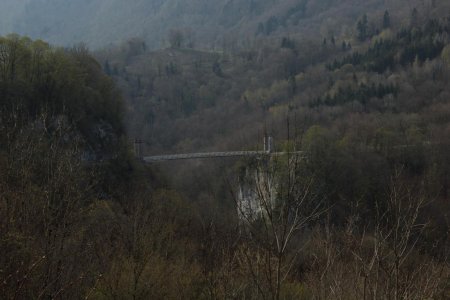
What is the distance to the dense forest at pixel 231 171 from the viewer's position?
5.34 m

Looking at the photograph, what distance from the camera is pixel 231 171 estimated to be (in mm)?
A: 42250

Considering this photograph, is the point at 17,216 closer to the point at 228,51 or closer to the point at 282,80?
the point at 282,80

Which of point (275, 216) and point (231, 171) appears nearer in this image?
point (275, 216)

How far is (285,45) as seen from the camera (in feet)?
404

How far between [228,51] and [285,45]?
27.9 metres

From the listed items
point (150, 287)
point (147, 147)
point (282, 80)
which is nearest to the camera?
point (150, 287)

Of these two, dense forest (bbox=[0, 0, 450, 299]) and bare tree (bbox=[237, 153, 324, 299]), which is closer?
bare tree (bbox=[237, 153, 324, 299])

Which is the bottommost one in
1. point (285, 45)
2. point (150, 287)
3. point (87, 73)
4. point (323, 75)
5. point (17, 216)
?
point (150, 287)

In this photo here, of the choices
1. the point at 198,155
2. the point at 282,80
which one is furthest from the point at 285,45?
the point at 198,155

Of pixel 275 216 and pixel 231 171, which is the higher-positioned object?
pixel 275 216

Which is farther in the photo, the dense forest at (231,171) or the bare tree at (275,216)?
the dense forest at (231,171)

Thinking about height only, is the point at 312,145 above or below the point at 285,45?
below

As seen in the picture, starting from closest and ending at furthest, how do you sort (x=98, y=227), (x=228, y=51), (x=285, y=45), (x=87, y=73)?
1. (x=98, y=227)
2. (x=87, y=73)
3. (x=285, y=45)
4. (x=228, y=51)

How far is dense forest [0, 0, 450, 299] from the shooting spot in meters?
5.34
